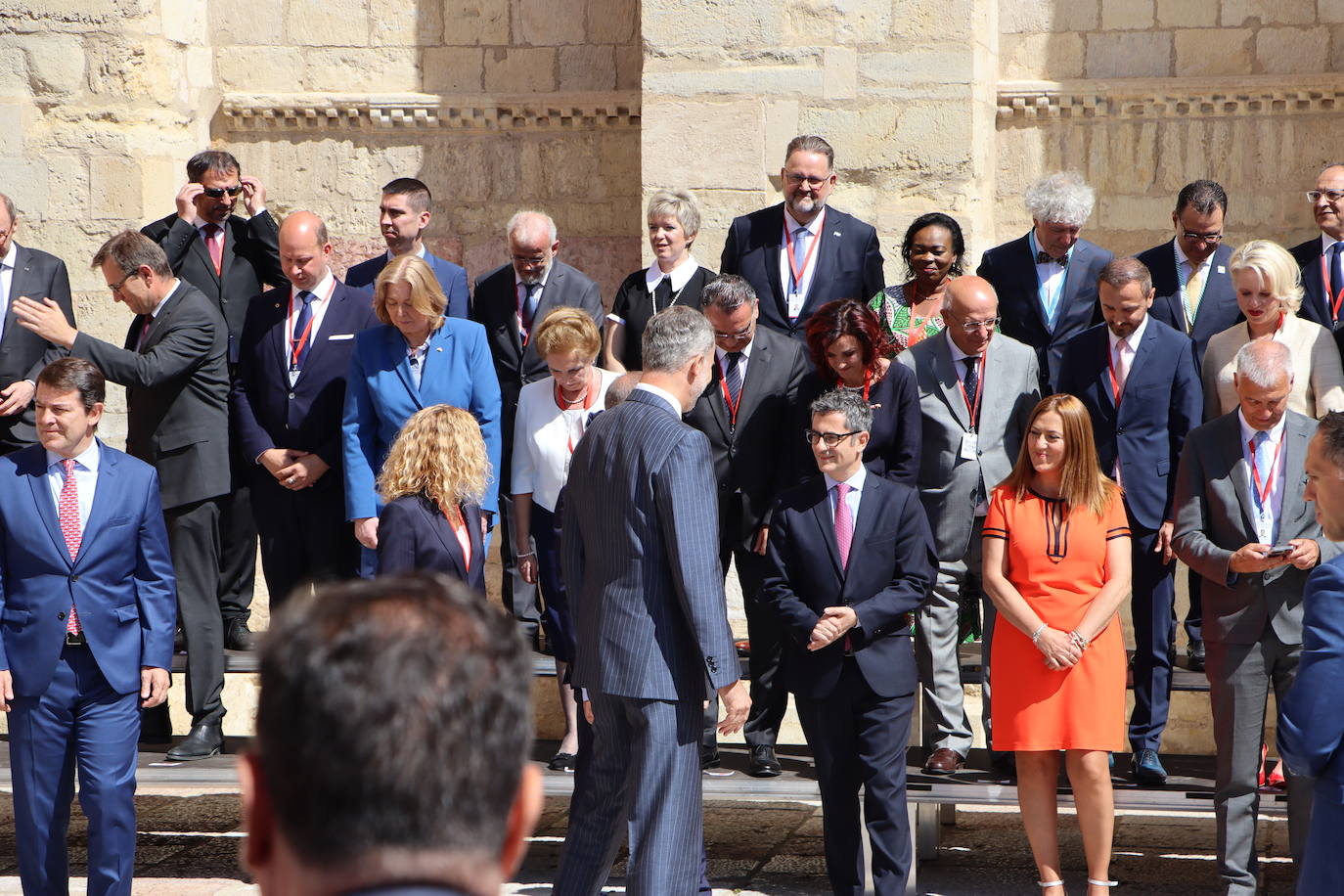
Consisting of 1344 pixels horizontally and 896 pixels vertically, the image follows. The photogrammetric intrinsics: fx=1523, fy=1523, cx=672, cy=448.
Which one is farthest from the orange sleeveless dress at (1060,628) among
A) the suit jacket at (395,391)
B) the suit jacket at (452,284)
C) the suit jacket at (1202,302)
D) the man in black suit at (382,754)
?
the man in black suit at (382,754)

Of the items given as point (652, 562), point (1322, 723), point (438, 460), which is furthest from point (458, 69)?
point (1322, 723)

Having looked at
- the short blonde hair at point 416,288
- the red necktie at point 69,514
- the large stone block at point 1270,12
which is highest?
the large stone block at point 1270,12

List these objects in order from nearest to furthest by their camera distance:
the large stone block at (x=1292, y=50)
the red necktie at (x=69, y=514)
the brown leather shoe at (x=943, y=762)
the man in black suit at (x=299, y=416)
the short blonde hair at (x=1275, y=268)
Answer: the red necktie at (x=69, y=514) < the short blonde hair at (x=1275, y=268) < the brown leather shoe at (x=943, y=762) < the man in black suit at (x=299, y=416) < the large stone block at (x=1292, y=50)

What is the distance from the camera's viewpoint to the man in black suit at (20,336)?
652 cm

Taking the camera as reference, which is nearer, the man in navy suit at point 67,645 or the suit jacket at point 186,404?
the man in navy suit at point 67,645

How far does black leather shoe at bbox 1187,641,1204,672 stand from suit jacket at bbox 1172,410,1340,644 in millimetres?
1051

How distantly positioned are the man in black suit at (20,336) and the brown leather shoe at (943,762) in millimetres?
4022

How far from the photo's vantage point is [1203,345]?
6383 mm

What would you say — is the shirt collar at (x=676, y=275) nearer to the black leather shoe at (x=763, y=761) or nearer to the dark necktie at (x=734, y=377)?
the dark necktie at (x=734, y=377)

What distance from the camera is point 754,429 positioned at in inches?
237

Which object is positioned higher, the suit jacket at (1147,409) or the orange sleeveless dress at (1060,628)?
A: the suit jacket at (1147,409)

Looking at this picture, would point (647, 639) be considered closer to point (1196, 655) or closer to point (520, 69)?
point (1196, 655)

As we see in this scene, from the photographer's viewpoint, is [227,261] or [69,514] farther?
[227,261]

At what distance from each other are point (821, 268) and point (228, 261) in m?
2.72
